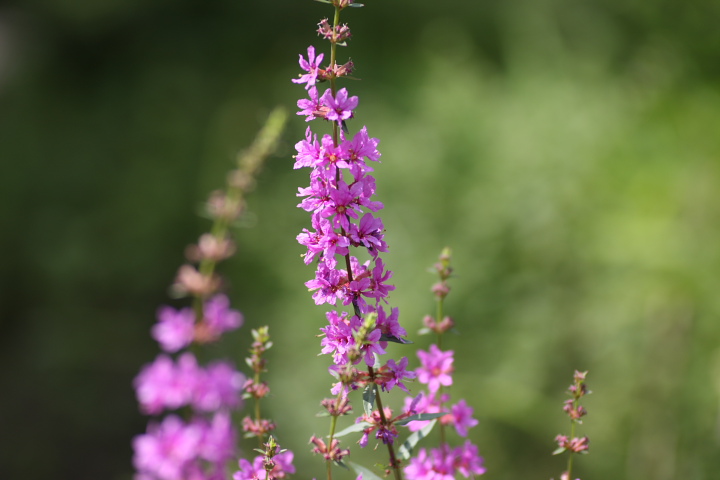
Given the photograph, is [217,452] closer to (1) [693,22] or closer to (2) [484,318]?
(2) [484,318]

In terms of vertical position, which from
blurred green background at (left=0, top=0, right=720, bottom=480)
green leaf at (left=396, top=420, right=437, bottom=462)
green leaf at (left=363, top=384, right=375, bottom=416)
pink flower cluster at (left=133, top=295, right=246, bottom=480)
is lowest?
green leaf at (left=396, top=420, right=437, bottom=462)

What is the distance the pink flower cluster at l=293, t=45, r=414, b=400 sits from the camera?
95cm

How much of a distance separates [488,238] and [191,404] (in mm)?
1891

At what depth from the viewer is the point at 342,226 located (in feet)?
3.13

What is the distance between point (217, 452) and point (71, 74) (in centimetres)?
583

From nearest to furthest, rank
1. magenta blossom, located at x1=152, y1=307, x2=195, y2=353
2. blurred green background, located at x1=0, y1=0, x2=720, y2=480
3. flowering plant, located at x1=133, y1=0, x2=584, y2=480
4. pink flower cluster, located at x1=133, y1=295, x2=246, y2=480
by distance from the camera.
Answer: flowering plant, located at x1=133, y1=0, x2=584, y2=480
pink flower cluster, located at x1=133, y1=295, x2=246, y2=480
magenta blossom, located at x1=152, y1=307, x2=195, y2=353
blurred green background, located at x1=0, y1=0, x2=720, y2=480

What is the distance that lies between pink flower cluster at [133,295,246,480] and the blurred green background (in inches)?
15.2

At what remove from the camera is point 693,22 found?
3.21m

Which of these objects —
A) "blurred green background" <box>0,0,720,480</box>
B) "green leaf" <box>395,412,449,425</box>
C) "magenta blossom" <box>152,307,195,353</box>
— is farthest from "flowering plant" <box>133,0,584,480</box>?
"blurred green background" <box>0,0,720,480</box>

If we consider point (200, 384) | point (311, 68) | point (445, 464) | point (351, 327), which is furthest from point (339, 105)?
point (200, 384)

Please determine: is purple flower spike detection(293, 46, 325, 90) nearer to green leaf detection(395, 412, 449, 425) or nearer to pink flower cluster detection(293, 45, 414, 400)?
pink flower cluster detection(293, 45, 414, 400)

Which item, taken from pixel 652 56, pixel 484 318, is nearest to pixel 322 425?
pixel 484 318

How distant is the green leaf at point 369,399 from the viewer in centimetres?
95

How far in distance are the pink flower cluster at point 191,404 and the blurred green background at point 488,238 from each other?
387 mm
